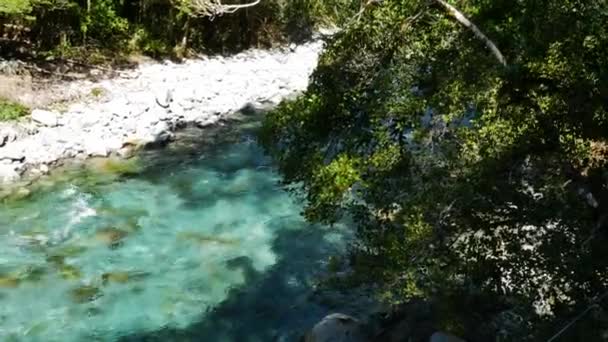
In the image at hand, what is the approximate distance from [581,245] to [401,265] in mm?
1371

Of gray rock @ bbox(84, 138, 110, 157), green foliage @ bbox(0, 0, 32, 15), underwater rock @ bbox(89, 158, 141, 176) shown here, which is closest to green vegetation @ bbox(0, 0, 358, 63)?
green foliage @ bbox(0, 0, 32, 15)

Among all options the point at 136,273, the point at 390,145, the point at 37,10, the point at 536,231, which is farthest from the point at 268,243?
the point at 37,10

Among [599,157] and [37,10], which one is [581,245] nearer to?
[599,157]

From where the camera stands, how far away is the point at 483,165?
5.23 meters

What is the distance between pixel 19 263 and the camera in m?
8.72

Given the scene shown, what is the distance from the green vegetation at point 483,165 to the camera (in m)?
5.01

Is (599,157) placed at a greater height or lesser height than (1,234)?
greater

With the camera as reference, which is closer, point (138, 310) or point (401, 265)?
point (401, 265)

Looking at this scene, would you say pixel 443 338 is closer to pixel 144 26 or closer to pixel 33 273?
pixel 33 273

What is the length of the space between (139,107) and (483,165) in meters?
10.0

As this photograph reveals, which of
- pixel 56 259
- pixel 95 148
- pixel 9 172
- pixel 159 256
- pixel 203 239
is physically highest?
pixel 95 148

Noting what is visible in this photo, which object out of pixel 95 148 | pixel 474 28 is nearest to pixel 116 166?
pixel 95 148

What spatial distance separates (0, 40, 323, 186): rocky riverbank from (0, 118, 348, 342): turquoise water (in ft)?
2.18

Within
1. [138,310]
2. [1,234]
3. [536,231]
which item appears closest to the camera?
[536,231]
